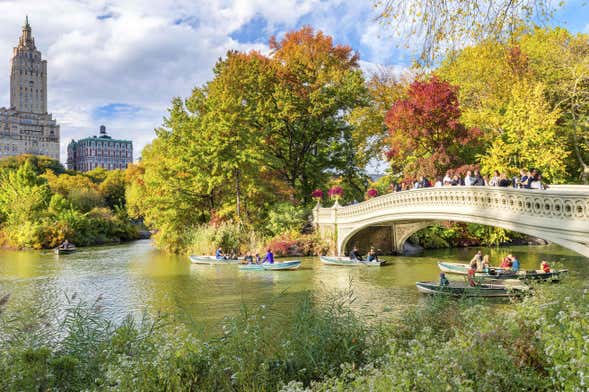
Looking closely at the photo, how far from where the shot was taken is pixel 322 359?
6.15 m

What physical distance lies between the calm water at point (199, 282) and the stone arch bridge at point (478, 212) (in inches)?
38.6

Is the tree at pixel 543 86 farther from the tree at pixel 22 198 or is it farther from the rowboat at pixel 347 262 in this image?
the tree at pixel 22 198

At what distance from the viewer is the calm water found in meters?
14.3

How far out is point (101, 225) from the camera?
41688mm

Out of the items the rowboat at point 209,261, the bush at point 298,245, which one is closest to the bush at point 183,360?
the rowboat at point 209,261

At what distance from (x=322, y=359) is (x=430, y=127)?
20.4 m

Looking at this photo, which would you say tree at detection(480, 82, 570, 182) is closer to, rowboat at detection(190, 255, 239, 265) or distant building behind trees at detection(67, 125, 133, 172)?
rowboat at detection(190, 255, 239, 265)

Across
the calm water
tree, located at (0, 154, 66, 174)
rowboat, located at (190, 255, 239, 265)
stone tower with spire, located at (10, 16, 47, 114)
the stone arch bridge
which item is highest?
stone tower with spire, located at (10, 16, 47, 114)

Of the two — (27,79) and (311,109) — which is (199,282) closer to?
(311,109)

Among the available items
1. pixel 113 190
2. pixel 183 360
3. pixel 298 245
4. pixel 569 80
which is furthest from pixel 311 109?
pixel 113 190

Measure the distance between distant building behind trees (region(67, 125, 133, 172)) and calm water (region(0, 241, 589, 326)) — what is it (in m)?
126

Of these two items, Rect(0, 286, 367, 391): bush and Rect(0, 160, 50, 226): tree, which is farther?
Rect(0, 160, 50, 226): tree

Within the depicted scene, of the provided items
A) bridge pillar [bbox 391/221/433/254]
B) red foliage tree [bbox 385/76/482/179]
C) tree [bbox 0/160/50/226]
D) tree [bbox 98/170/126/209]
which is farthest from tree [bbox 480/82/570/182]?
tree [bbox 98/170/126/209]

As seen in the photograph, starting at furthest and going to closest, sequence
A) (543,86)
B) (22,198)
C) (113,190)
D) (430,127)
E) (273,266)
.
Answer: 1. (113,190)
2. (22,198)
3. (430,127)
4. (543,86)
5. (273,266)
